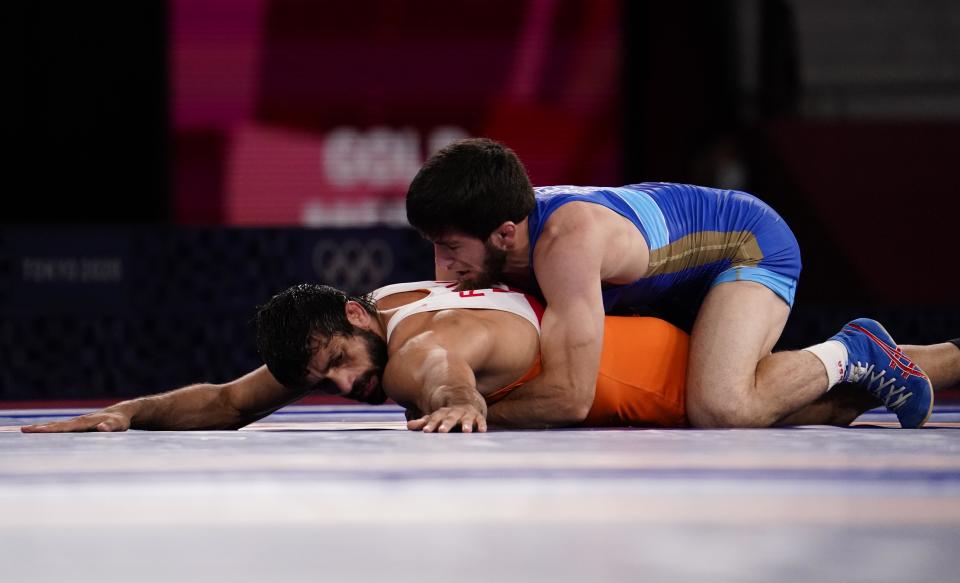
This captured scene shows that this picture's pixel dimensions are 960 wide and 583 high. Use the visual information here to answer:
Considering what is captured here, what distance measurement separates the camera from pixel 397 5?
6.24 metres

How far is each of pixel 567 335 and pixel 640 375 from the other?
0.34m

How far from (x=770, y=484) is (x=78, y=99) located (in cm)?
618

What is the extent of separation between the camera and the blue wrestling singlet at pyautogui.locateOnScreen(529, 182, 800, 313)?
8.59ft

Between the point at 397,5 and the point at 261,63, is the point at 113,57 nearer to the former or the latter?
the point at 261,63

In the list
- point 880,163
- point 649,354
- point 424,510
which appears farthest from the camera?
point 880,163

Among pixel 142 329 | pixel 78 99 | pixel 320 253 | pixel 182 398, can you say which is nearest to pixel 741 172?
pixel 320 253

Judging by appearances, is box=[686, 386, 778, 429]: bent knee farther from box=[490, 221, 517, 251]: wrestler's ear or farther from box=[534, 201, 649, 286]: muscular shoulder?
box=[490, 221, 517, 251]: wrestler's ear

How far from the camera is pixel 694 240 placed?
2699 mm

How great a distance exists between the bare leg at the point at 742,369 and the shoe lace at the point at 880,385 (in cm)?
9

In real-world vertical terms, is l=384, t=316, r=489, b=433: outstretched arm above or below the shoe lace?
above

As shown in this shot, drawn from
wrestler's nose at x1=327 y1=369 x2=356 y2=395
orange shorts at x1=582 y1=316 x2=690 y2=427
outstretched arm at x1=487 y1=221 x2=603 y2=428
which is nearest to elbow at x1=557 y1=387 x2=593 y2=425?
outstretched arm at x1=487 y1=221 x2=603 y2=428

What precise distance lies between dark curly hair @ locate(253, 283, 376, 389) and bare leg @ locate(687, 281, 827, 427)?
78 cm

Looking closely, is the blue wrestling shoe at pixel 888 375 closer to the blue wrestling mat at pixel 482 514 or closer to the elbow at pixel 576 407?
the elbow at pixel 576 407

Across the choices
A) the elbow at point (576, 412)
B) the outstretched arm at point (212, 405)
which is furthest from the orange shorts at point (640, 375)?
the outstretched arm at point (212, 405)
